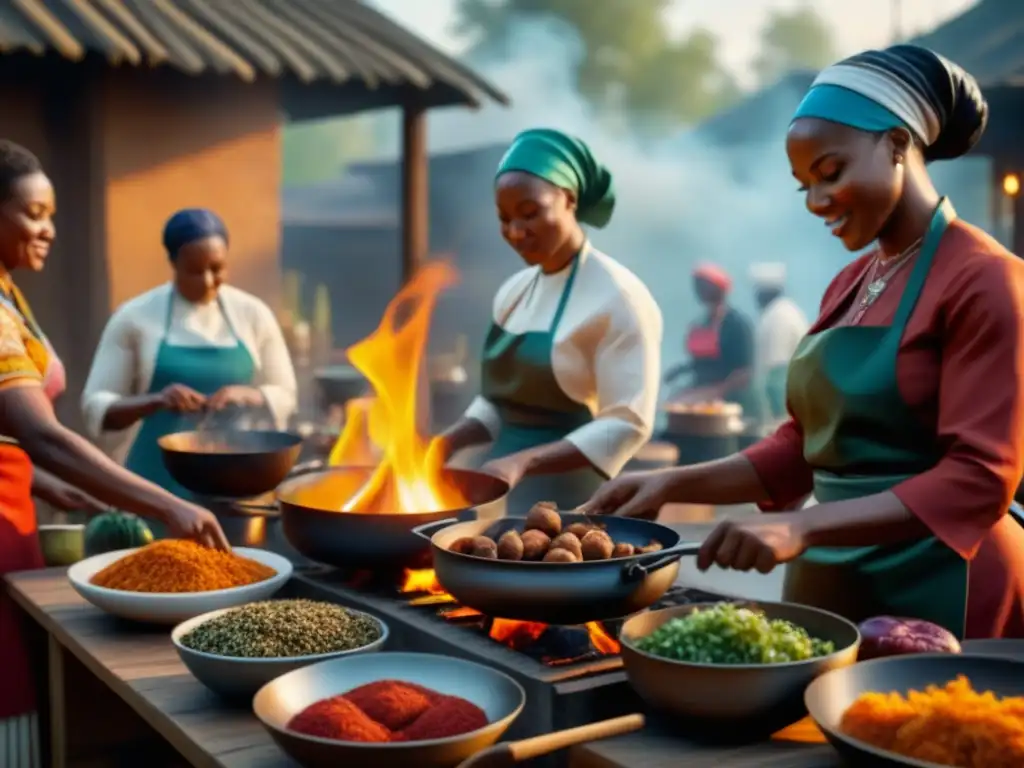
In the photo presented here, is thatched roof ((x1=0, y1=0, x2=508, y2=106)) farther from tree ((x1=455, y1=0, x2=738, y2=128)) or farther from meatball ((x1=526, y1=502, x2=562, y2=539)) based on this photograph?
tree ((x1=455, y1=0, x2=738, y2=128))

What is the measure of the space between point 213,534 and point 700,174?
18457mm

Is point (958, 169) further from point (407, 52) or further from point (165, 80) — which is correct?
point (165, 80)

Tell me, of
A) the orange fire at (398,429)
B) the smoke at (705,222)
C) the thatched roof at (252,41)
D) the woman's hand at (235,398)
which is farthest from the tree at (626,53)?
the orange fire at (398,429)

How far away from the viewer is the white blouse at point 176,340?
4660mm

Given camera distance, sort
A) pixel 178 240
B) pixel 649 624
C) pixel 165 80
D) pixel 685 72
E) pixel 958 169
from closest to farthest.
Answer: pixel 649 624, pixel 178 240, pixel 165 80, pixel 958 169, pixel 685 72

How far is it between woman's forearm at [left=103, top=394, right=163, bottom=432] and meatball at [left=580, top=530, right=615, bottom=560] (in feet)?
8.51

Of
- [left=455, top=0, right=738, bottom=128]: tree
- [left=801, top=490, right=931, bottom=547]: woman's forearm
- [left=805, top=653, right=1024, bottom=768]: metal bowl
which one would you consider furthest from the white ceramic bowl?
[left=455, top=0, right=738, bottom=128]: tree

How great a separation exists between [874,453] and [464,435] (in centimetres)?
162

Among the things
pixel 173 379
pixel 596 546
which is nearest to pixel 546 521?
pixel 596 546

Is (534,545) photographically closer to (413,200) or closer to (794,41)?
(413,200)

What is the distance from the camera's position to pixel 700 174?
66.6ft

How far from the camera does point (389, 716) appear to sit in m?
1.82

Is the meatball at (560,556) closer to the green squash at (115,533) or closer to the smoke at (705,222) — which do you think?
the green squash at (115,533)

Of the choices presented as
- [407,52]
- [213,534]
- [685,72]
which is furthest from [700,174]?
[685,72]
